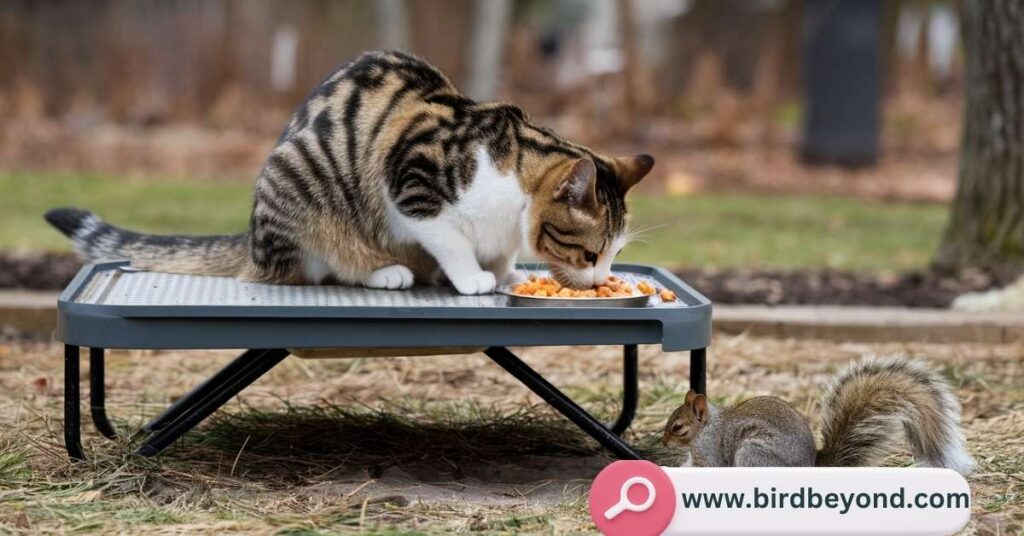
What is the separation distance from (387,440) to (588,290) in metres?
0.87

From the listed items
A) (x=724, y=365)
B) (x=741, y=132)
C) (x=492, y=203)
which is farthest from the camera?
(x=741, y=132)

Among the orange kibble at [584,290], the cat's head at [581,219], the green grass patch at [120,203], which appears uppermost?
the cat's head at [581,219]

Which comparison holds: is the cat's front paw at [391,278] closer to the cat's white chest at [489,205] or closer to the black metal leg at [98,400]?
the cat's white chest at [489,205]

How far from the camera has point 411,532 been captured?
10.8 ft

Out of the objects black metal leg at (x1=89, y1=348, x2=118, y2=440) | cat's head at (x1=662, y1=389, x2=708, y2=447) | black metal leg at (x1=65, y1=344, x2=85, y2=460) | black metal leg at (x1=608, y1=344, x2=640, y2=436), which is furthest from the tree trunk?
black metal leg at (x1=65, y1=344, x2=85, y2=460)

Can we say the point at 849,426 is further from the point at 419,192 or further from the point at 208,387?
the point at 208,387

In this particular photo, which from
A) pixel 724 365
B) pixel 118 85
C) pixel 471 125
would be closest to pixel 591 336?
pixel 471 125

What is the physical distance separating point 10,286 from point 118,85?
9490 mm

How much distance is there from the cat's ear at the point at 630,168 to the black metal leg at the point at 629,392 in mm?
596

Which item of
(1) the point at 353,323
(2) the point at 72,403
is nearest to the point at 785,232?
(1) the point at 353,323

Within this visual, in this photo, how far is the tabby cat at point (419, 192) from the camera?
13.5 feet

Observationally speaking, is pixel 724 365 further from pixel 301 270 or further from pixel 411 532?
pixel 411 532

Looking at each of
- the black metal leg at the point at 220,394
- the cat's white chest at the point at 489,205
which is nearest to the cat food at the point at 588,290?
the cat's white chest at the point at 489,205

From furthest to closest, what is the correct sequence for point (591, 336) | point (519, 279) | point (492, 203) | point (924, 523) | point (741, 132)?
point (741, 132), point (519, 279), point (492, 203), point (591, 336), point (924, 523)
